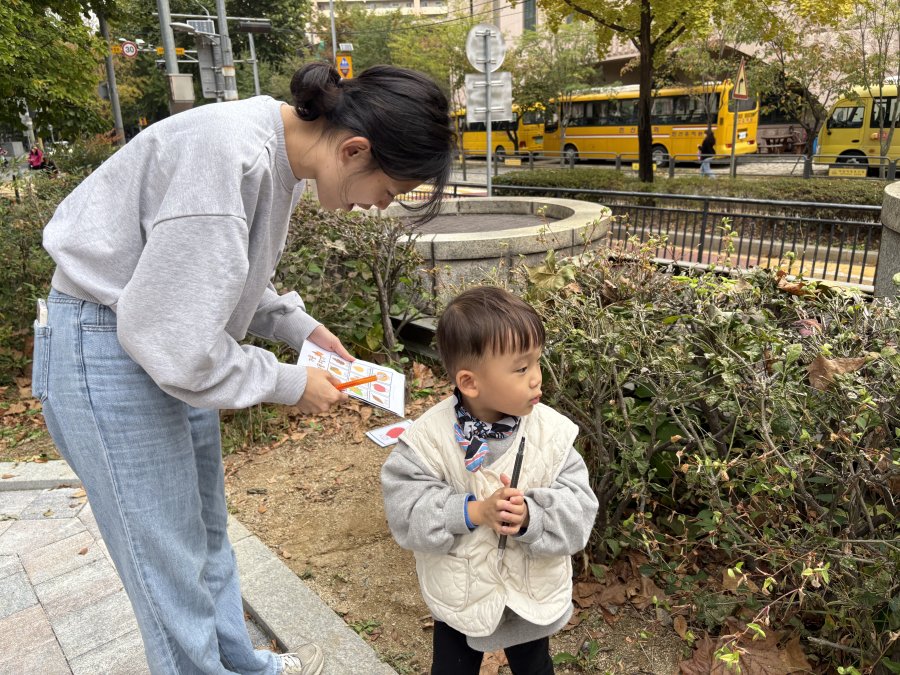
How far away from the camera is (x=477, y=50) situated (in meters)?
9.20

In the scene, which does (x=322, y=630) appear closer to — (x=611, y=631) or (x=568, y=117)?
(x=611, y=631)

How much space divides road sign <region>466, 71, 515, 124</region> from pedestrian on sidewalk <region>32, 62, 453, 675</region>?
8.54 metres

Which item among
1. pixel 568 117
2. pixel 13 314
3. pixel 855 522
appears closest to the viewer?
pixel 855 522

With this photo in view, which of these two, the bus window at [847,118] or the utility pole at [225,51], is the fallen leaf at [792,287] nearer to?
the utility pole at [225,51]

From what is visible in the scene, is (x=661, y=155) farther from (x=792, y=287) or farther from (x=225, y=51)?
(x=792, y=287)

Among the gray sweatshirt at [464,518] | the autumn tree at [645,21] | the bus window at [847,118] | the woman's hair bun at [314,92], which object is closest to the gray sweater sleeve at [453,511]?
the gray sweatshirt at [464,518]

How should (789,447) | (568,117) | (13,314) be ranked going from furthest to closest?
(568,117) → (13,314) → (789,447)

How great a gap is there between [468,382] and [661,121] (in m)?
25.8

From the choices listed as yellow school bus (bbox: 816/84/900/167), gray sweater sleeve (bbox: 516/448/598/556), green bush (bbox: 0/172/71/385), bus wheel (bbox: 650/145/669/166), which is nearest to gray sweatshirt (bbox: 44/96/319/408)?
gray sweater sleeve (bbox: 516/448/598/556)

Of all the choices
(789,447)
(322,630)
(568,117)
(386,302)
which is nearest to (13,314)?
(386,302)

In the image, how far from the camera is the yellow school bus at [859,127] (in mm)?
18453

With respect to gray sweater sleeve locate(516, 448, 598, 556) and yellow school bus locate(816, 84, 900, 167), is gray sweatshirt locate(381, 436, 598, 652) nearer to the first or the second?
gray sweater sleeve locate(516, 448, 598, 556)

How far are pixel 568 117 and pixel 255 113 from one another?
92.6 ft

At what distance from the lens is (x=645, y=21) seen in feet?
44.7
